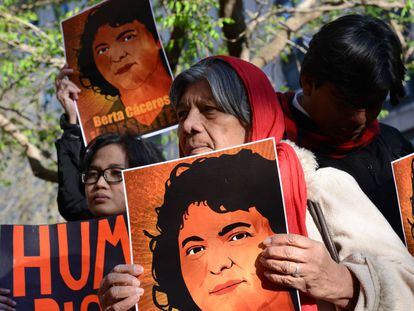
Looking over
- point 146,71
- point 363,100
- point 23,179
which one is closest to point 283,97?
point 363,100

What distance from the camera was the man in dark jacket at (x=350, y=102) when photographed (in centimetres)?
255

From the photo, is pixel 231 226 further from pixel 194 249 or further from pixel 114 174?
pixel 114 174

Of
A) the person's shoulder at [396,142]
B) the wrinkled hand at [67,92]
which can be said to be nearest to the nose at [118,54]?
the wrinkled hand at [67,92]

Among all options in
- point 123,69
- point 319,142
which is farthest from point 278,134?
point 123,69

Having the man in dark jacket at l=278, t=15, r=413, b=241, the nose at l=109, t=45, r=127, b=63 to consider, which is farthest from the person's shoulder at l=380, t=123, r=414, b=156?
the nose at l=109, t=45, r=127, b=63

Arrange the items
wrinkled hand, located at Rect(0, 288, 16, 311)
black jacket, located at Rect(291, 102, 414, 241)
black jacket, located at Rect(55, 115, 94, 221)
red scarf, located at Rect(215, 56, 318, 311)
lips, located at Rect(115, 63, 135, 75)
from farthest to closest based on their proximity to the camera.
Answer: lips, located at Rect(115, 63, 135, 75) → black jacket, located at Rect(55, 115, 94, 221) → black jacket, located at Rect(291, 102, 414, 241) → wrinkled hand, located at Rect(0, 288, 16, 311) → red scarf, located at Rect(215, 56, 318, 311)

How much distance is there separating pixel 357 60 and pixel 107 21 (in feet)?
3.84

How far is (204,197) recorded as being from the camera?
4.93 ft

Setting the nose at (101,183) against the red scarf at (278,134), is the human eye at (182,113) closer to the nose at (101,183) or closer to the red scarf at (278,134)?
the red scarf at (278,134)

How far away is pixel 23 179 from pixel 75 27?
38.9 ft

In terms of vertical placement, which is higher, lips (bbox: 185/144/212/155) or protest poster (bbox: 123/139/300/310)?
lips (bbox: 185/144/212/155)

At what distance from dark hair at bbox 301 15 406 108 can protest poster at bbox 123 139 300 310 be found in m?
1.17

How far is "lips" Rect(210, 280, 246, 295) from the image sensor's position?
1.44m

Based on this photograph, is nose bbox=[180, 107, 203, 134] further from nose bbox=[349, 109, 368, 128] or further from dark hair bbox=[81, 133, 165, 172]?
dark hair bbox=[81, 133, 165, 172]
